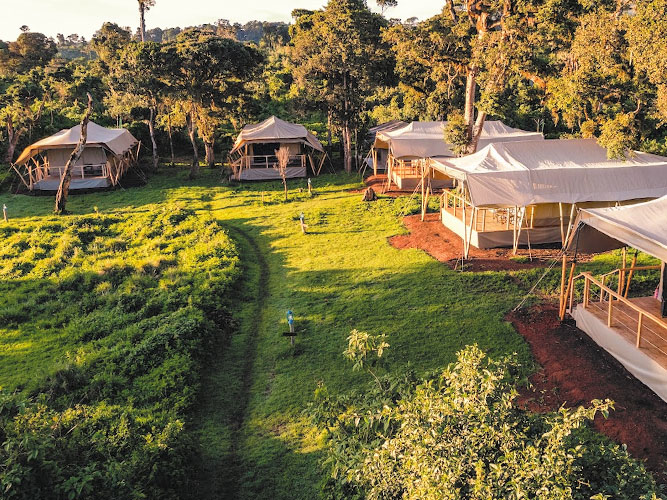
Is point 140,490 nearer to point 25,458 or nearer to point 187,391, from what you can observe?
point 25,458

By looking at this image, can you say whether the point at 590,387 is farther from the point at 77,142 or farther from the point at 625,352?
the point at 77,142

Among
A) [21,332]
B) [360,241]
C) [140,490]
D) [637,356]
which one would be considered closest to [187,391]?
[140,490]

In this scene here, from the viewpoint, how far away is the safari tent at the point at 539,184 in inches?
591

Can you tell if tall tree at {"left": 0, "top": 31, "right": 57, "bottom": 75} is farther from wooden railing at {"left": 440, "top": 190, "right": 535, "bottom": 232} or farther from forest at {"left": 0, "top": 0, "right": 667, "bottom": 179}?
wooden railing at {"left": 440, "top": 190, "right": 535, "bottom": 232}

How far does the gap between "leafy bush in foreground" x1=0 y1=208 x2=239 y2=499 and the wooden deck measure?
7508 millimetres

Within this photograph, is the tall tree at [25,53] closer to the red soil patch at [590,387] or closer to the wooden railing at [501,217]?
the wooden railing at [501,217]

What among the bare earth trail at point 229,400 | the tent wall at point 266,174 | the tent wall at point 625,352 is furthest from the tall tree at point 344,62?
the tent wall at point 625,352

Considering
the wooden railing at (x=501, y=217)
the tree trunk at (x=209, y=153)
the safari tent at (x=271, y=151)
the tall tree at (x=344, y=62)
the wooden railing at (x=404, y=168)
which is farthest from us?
the tree trunk at (x=209, y=153)

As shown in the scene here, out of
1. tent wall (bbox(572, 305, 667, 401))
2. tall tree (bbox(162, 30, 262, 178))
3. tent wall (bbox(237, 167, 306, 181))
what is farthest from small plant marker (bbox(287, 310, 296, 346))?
tall tree (bbox(162, 30, 262, 178))

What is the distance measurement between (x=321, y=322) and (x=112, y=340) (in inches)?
178

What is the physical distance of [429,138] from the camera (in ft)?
82.6

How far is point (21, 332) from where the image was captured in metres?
12.0

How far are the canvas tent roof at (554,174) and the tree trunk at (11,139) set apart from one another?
1040 inches

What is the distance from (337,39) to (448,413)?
26.2m
